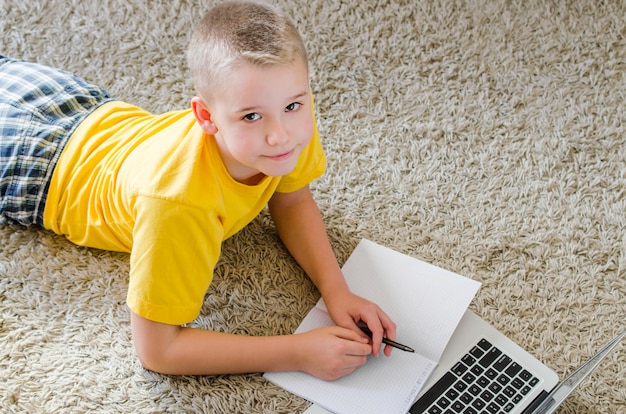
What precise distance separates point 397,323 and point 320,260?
0.54 ft

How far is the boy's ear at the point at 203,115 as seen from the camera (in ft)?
2.81

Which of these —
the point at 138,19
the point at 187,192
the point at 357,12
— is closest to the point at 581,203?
the point at 357,12

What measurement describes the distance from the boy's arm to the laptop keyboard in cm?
12

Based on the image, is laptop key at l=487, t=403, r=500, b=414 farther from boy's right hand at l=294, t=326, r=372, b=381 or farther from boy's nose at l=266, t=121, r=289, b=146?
boy's nose at l=266, t=121, r=289, b=146

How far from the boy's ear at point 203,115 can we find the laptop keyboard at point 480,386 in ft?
1.61

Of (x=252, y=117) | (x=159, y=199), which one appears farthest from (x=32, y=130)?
(x=252, y=117)

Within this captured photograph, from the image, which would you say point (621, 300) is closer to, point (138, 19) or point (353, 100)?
point (353, 100)

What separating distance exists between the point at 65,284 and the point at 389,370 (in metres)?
0.57

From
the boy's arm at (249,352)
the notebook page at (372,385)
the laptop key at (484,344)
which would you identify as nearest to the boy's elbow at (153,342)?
the boy's arm at (249,352)

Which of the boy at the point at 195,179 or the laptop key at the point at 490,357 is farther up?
the boy at the point at 195,179

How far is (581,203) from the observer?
127 centimetres

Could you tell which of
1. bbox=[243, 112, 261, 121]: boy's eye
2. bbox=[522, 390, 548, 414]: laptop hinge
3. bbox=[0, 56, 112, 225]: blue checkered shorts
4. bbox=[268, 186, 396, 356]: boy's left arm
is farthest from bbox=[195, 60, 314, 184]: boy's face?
bbox=[522, 390, 548, 414]: laptop hinge

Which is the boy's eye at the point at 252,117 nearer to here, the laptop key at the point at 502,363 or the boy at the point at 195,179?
the boy at the point at 195,179

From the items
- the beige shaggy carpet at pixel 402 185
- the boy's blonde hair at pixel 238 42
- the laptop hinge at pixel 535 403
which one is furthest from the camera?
Answer: the beige shaggy carpet at pixel 402 185
